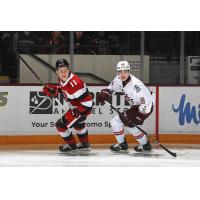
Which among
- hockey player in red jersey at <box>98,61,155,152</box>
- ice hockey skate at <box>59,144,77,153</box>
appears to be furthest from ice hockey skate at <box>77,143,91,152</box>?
hockey player in red jersey at <box>98,61,155,152</box>

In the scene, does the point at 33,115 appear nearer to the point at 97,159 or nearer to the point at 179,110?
the point at 97,159

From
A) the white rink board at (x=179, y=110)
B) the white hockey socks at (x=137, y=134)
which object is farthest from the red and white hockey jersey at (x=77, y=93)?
the white rink board at (x=179, y=110)

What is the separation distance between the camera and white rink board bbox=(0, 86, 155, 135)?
9.20 m

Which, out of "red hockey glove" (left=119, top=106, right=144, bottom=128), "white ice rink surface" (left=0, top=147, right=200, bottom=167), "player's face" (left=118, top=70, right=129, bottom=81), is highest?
"player's face" (left=118, top=70, right=129, bottom=81)

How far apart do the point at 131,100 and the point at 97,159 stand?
0.80 meters

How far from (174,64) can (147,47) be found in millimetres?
460

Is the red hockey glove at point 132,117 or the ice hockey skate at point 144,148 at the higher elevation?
the red hockey glove at point 132,117

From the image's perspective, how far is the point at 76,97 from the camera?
809 centimetres

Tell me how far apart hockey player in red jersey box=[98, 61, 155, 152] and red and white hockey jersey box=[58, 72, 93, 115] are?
171mm

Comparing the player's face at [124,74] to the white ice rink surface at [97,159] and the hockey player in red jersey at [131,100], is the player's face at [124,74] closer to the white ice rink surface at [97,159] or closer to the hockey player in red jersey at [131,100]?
the hockey player in red jersey at [131,100]

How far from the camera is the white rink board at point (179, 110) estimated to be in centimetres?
943

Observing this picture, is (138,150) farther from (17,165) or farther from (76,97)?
(17,165)

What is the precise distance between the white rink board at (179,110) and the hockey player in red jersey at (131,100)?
A: 3.65 ft

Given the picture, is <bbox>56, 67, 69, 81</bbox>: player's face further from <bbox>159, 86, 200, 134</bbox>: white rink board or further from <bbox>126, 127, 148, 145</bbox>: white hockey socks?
<bbox>159, 86, 200, 134</bbox>: white rink board
